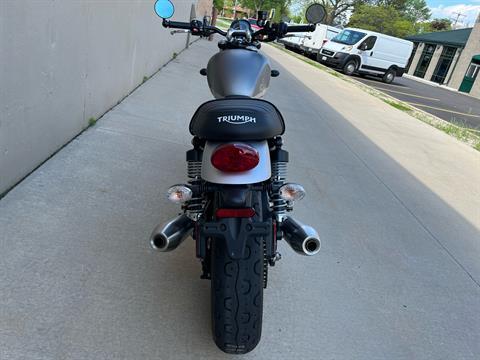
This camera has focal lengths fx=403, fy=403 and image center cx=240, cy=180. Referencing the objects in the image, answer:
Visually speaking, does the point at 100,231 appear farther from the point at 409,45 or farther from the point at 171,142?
the point at 409,45

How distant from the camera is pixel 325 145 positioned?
6.20m

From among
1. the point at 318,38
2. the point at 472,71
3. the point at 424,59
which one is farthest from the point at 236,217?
the point at 424,59

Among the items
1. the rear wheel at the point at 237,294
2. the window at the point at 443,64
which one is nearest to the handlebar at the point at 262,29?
the rear wheel at the point at 237,294

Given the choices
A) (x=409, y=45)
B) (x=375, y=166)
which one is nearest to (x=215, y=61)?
(x=375, y=166)

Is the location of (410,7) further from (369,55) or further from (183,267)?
(183,267)

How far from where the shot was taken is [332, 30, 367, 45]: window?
1930cm

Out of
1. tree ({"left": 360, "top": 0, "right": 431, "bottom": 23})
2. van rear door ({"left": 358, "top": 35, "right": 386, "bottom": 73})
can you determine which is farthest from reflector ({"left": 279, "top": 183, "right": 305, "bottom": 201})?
tree ({"left": 360, "top": 0, "right": 431, "bottom": 23})

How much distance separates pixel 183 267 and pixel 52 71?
1.96m

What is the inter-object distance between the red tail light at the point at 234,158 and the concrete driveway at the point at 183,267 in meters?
0.96

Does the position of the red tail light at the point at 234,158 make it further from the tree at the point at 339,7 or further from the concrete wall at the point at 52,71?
the tree at the point at 339,7

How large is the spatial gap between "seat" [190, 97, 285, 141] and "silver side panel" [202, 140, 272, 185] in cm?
6

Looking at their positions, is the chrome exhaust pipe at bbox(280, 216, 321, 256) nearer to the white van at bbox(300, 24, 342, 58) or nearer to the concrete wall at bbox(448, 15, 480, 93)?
the white van at bbox(300, 24, 342, 58)

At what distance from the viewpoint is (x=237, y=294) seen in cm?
188

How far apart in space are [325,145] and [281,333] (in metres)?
4.28
